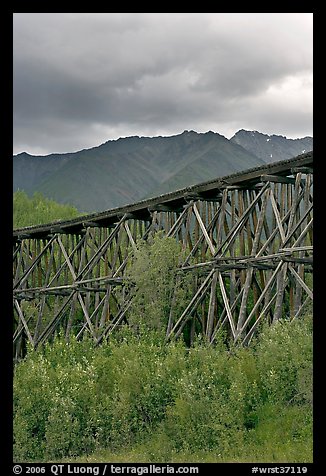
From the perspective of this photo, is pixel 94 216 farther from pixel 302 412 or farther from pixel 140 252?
pixel 302 412

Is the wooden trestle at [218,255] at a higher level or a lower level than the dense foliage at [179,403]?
higher

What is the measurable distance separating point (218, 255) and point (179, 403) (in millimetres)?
5913

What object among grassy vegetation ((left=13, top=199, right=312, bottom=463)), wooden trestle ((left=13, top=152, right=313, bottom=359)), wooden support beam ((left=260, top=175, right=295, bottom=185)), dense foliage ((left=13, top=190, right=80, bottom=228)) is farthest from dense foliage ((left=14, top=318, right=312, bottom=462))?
dense foliage ((left=13, top=190, right=80, bottom=228))

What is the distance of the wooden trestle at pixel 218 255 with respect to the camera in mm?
18922

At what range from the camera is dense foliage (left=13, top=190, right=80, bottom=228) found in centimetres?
5147

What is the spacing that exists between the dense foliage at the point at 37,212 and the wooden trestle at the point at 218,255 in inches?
717

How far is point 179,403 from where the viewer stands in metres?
16.5

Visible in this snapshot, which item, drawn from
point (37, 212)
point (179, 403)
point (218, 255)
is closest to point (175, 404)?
point (179, 403)

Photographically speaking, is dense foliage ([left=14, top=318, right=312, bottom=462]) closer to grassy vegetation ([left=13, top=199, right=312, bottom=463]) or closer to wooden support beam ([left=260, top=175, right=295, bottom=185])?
grassy vegetation ([left=13, top=199, right=312, bottom=463])

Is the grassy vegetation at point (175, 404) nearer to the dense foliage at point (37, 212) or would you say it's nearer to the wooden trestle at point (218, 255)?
the wooden trestle at point (218, 255)

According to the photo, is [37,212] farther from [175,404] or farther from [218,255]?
[175,404]

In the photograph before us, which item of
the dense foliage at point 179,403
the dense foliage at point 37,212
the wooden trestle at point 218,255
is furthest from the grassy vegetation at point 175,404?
the dense foliage at point 37,212

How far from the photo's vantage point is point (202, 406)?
1628 centimetres
